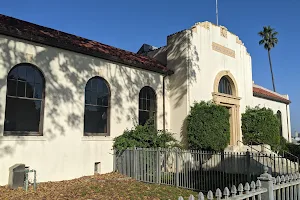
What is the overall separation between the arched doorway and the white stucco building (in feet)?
0.22

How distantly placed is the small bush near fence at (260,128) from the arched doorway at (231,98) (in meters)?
0.76

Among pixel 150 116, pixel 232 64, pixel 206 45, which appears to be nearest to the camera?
pixel 150 116

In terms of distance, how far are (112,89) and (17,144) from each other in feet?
16.7

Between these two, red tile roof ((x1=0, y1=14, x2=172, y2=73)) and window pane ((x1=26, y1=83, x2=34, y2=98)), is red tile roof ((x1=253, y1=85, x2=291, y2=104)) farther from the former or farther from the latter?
window pane ((x1=26, y1=83, x2=34, y2=98))

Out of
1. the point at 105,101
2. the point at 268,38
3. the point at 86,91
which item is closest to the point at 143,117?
the point at 105,101

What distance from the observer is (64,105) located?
1173 centimetres

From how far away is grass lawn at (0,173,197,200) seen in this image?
8.52 m

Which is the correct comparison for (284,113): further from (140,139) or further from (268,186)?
(268,186)

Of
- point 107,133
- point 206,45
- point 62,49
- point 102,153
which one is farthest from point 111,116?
point 206,45

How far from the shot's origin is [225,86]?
63.7 ft

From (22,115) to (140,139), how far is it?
5.21 m

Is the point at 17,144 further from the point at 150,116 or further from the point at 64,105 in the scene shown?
the point at 150,116

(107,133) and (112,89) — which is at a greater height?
(112,89)

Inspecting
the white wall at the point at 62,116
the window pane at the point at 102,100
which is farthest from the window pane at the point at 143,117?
the window pane at the point at 102,100
